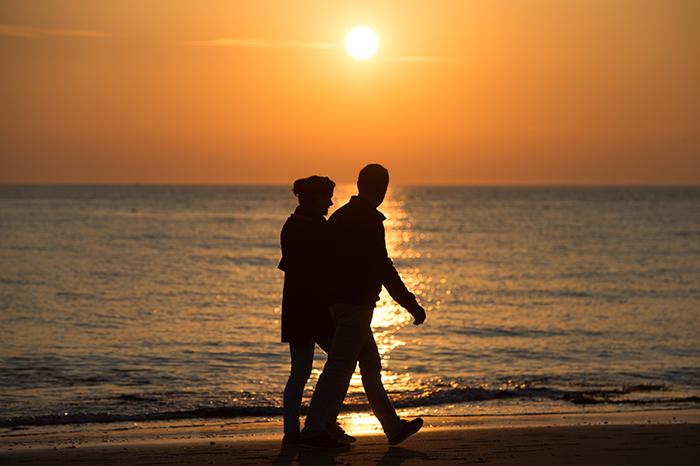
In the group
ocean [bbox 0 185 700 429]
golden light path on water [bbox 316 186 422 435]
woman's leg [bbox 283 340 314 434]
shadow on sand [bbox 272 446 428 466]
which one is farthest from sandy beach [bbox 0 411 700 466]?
ocean [bbox 0 185 700 429]

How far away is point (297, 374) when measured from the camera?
7.57m

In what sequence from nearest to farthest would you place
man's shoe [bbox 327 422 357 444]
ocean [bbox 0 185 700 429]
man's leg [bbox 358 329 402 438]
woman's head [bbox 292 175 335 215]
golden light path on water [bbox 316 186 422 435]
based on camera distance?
man's leg [bbox 358 329 402 438]
woman's head [bbox 292 175 335 215]
man's shoe [bbox 327 422 357 444]
golden light path on water [bbox 316 186 422 435]
ocean [bbox 0 185 700 429]

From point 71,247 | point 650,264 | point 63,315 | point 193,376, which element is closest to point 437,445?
point 193,376

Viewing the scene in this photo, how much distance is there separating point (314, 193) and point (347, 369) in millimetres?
1302

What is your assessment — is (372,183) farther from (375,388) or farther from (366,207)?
(375,388)

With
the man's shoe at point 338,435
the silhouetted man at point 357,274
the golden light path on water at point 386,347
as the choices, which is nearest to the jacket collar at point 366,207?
the silhouetted man at point 357,274

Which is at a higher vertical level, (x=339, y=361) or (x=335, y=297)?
(x=335, y=297)

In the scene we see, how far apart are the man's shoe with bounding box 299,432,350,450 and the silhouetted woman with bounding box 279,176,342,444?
38cm

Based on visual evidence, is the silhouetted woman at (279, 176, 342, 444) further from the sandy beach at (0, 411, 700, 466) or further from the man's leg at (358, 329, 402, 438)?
the sandy beach at (0, 411, 700, 466)

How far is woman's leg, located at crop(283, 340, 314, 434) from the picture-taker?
7.55m

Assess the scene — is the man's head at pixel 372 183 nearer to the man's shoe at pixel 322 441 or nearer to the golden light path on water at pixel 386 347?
the man's shoe at pixel 322 441

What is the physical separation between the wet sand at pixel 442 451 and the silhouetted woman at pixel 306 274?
681 millimetres

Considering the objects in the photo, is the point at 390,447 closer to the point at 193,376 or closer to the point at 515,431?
the point at 515,431

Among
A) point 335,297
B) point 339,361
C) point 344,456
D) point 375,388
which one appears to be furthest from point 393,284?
point 344,456
